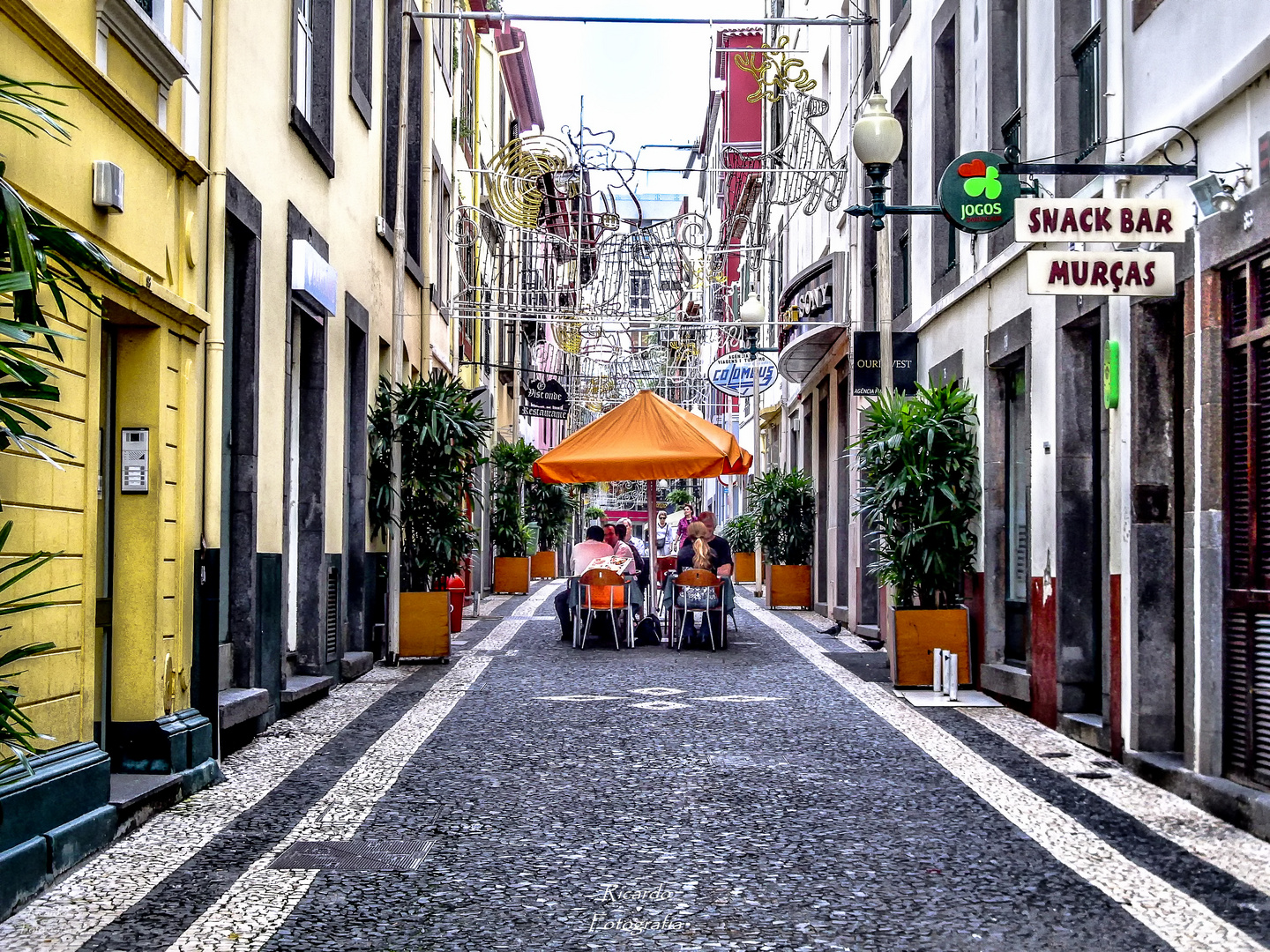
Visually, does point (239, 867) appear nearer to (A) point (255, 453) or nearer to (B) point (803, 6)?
(A) point (255, 453)

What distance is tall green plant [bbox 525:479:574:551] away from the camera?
34250 millimetres

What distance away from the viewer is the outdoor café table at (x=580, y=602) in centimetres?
1622

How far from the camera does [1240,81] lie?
275 inches

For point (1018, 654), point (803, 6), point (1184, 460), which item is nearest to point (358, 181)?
point (1018, 654)

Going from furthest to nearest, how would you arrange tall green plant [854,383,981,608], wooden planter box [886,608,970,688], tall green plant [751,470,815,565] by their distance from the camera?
1. tall green plant [751,470,815,565]
2. tall green plant [854,383,981,608]
3. wooden planter box [886,608,970,688]

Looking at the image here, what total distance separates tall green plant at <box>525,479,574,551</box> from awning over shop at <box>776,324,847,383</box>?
11.6 meters

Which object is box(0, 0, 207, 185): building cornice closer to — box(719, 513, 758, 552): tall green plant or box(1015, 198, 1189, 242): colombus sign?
box(1015, 198, 1189, 242): colombus sign

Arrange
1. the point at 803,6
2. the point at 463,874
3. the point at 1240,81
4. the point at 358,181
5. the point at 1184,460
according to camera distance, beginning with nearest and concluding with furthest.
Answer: the point at 463,874 → the point at 1240,81 → the point at 1184,460 → the point at 358,181 → the point at 803,6

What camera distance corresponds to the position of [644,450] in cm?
1627

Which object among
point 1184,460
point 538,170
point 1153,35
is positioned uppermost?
point 538,170

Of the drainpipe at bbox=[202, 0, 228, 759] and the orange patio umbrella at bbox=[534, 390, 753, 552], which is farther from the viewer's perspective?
the orange patio umbrella at bbox=[534, 390, 753, 552]

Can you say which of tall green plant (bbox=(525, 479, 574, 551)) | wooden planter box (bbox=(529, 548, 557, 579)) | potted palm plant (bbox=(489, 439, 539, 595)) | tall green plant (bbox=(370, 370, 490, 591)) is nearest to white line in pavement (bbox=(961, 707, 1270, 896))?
tall green plant (bbox=(370, 370, 490, 591))

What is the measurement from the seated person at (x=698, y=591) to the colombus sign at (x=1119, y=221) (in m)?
8.84

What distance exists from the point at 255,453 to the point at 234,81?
2441 millimetres
